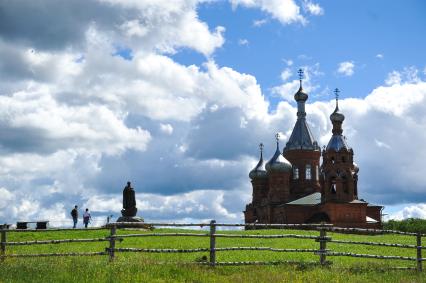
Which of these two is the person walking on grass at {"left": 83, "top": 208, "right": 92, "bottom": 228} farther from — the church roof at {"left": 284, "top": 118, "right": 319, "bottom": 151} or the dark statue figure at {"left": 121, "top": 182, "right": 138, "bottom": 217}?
the church roof at {"left": 284, "top": 118, "right": 319, "bottom": 151}

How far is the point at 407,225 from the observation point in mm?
77438

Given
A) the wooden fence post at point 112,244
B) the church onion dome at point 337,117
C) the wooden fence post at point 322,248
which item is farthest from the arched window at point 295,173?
the wooden fence post at point 112,244

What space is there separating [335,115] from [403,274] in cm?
5595

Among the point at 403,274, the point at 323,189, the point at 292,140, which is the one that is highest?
the point at 292,140

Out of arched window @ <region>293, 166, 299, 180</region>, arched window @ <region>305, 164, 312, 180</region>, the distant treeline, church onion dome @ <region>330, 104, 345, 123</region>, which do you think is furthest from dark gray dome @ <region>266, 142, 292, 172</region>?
the distant treeline

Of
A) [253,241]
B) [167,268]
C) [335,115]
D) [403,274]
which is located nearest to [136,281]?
[167,268]

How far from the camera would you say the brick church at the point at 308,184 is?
207 ft

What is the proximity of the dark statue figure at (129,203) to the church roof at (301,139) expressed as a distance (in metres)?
38.3

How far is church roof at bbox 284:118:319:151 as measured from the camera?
74438 mm

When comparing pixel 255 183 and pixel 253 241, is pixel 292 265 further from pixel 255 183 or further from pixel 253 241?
pixel 255 183

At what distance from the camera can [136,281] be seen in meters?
15.2

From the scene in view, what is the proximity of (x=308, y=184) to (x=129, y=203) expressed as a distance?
123 ft

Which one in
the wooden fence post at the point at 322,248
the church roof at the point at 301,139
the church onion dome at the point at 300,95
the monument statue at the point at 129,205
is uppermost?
the church onion dome at the point at 300,95

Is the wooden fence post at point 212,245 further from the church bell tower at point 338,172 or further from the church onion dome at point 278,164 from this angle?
the church onion dome at point 278,164
